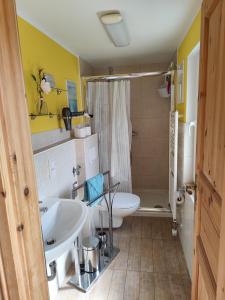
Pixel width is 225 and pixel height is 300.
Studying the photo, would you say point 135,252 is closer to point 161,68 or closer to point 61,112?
point 61,112

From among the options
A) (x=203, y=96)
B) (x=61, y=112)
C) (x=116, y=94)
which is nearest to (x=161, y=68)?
(x=116, y=94)

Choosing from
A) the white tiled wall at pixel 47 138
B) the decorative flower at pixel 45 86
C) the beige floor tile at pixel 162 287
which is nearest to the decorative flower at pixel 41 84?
the decorative flower at pixel 45 86

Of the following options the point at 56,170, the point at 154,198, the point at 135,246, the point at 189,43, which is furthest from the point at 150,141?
the point at 56,170

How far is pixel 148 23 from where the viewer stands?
185 cm

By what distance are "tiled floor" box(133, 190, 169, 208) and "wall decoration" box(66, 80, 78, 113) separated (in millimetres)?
1833

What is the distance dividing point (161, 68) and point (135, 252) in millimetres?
2737

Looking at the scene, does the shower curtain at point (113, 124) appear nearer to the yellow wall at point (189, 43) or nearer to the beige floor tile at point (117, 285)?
the yellow wall at point (189, 43)

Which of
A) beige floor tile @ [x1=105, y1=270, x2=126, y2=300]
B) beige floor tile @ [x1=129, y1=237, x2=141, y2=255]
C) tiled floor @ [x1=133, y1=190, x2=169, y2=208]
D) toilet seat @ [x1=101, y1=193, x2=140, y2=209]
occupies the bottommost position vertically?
beige floor tile @ [x1=105, y1=270, x2=126, y2=300]

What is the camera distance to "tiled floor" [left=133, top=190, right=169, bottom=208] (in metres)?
3.37

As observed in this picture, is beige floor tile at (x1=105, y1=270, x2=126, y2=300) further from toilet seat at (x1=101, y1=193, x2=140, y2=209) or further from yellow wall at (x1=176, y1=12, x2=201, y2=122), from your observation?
yellow wall at (x1=176, y1=12, x2=201, y2=122)

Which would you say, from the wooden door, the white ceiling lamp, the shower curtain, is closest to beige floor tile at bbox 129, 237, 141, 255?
the shower curtain

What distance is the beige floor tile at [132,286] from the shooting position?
5.99 ft

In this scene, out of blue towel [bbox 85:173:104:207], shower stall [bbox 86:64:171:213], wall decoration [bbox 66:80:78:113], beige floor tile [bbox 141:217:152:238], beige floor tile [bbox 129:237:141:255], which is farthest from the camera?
shower stall [bbox 86:64:171:213]

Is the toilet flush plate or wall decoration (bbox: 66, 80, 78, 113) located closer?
the toilet flush plate
